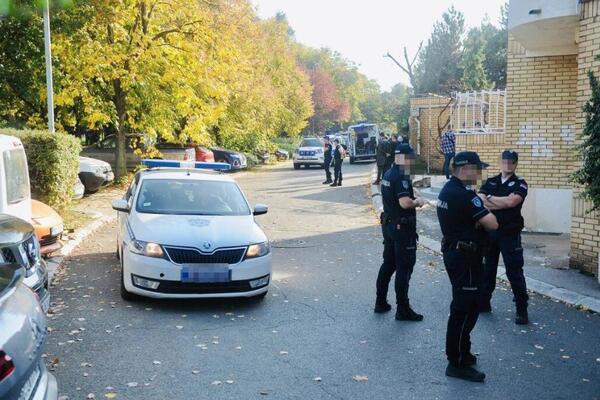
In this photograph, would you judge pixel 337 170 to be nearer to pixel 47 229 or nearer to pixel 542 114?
pixel 542 114

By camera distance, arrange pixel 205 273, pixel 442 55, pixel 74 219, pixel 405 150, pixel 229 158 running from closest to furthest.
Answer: pixel 405 150, pixel 205 273, pixel 74 219, pixel 229 158, pixel 442 55

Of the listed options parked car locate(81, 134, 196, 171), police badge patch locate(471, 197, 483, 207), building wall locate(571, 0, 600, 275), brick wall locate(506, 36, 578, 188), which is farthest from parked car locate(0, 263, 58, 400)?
parked car locate(81, 134, 196, 171)

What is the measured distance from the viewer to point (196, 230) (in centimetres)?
718

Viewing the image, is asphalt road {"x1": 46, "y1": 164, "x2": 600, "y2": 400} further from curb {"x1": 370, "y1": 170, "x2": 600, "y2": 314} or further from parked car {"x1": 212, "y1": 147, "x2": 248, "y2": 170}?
parked car {"x1": 212, "y1": 147, "x2": 248, "y2": 170}

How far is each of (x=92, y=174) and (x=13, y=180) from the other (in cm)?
998

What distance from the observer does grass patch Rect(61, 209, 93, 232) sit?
12.4 m

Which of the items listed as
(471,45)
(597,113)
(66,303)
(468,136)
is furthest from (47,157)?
(471,45)

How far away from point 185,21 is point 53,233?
13.0m

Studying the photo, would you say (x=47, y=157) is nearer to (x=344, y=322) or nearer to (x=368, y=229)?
(x=368, y=229)

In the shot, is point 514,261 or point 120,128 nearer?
point 514,261

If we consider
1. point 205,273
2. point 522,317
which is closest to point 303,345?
point 205,273

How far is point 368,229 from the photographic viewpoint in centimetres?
1333

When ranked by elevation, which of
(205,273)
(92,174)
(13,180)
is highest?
(13,180)

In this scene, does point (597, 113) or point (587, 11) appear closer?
point (597, 113)
